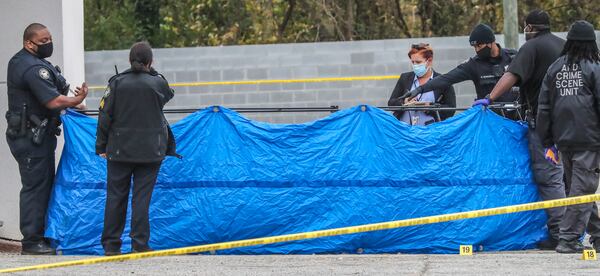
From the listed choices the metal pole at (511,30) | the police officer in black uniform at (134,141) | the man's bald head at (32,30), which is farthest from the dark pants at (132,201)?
the metal pole at (511,30)

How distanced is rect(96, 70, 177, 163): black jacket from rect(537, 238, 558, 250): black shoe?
3.08 meters

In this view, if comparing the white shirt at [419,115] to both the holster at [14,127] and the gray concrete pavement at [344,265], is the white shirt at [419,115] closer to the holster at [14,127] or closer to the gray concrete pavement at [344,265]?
the gray concrete pavement at [344,265]

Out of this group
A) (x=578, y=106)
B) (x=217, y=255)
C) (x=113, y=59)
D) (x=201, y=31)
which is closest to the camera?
(x=578, y=106)

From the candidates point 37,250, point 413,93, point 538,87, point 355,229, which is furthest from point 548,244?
point 37,250

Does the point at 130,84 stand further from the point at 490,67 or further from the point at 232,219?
the point at 490,67

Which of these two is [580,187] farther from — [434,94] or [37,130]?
[37,130]

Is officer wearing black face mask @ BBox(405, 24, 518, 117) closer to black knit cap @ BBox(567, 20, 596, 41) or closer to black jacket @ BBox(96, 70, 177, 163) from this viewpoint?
black knit cap @ BBox(567, 20, 596, 41)

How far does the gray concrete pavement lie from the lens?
8555 mm

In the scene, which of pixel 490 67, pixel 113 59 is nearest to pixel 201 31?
pixel 113 59

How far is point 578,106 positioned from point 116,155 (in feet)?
11.3

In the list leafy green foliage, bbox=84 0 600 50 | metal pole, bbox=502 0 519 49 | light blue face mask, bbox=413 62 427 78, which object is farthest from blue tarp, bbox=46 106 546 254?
leafy green foliage, bbox=84 0 600 50

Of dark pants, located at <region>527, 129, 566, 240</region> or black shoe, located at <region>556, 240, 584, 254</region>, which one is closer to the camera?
black shoe, located at <region>556, 240, 584, 254</region>

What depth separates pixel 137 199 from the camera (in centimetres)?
948

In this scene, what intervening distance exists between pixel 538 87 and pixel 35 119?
3948 millimetres
